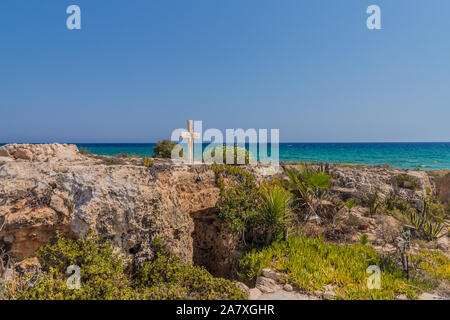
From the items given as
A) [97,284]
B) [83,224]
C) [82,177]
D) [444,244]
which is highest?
[82,177]

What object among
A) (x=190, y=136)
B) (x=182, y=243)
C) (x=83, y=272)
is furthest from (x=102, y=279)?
(x=190, y=136)

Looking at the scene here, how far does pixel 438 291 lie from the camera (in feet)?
16.5

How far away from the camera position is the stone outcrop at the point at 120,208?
183 inches

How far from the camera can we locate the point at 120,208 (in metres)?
5.13

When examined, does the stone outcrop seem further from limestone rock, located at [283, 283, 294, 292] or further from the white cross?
limestone rock, located at [283, 283, 294, 292]

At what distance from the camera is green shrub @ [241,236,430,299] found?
15.8 ft

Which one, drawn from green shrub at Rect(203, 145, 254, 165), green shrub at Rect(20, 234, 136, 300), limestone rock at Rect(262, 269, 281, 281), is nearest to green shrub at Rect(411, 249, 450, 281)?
limestone rock at Rect(262, 269, 281, 281)

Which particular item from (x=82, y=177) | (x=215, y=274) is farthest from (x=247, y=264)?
(x=82, y=177)

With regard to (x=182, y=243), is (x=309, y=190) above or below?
above

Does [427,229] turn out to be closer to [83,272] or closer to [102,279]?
[102,279]

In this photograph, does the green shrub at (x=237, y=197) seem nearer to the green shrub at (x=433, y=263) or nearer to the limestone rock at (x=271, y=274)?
the limestone rock at (x=271, y=274)

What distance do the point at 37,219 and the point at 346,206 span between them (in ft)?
32.7

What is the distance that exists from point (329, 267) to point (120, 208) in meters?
4.80
